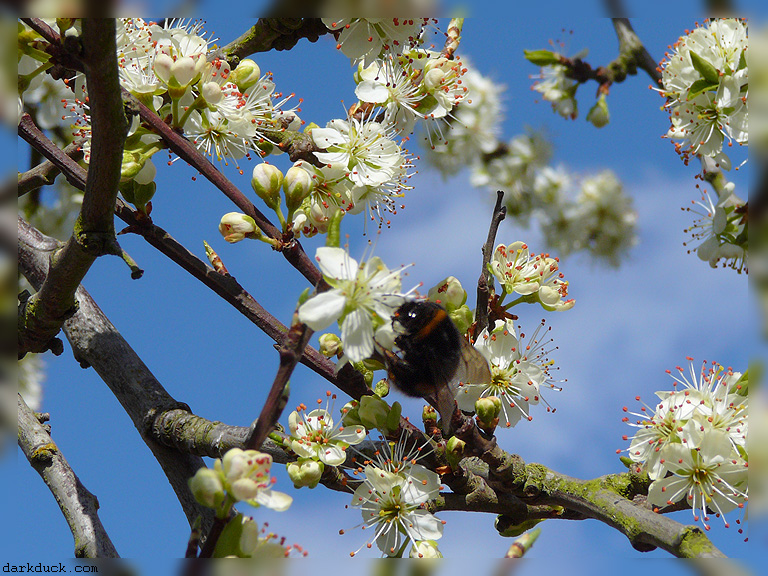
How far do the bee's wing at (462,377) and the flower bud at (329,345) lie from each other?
0.29 meters

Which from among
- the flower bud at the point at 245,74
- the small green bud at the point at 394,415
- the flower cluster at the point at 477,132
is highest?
the flower cluster at the point at 477,132

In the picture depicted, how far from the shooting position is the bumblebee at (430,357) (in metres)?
1.43

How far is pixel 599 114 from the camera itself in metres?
4.36

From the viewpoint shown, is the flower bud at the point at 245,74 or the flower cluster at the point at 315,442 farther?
the flower bud at the point at 245,74

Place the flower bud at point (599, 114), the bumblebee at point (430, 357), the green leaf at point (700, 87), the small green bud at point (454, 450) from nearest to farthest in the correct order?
the bumblebee at point (430, 357) < the small green bud at point (454, 450) < the green leaf at point (700, 87) < the flower bud at point (599, 114)

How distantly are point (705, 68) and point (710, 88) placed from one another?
7cm

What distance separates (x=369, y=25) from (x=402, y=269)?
889mm

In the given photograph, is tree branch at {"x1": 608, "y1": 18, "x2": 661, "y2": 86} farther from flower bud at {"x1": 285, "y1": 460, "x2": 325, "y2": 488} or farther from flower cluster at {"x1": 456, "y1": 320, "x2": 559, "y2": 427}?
flower bud at {"x1": 285, "y1": 460, "x2": 325, "y2": 488}

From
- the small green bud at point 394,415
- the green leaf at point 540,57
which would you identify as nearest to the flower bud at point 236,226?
the small green bud at point 394,415

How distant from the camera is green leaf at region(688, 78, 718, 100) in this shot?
2.41 metres

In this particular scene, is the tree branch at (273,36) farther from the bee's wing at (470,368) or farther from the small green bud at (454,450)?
the small green bud at (454,450)

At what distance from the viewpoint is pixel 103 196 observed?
1.28 metres

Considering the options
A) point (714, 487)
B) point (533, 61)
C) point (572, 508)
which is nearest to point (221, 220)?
point (572, 508)

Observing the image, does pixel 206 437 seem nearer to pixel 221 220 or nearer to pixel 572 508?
pixel 221 220
